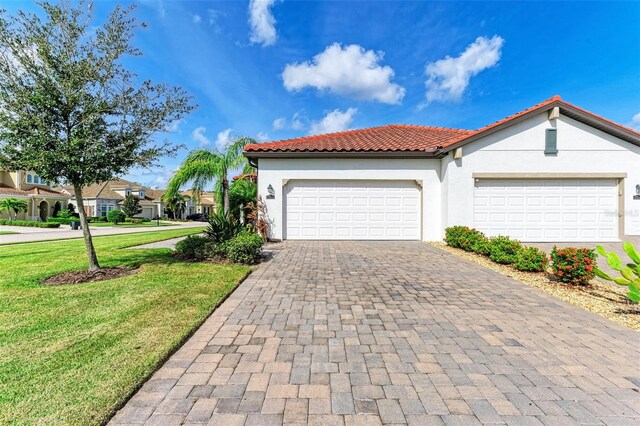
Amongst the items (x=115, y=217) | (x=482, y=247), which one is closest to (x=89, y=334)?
(x=482, y=247)

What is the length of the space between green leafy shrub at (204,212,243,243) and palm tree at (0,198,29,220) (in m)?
30.9

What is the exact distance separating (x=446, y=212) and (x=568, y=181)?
474 centimetres

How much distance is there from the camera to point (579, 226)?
33.6 feet

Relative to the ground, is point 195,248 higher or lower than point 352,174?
lower

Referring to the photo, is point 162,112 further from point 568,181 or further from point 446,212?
point 568,181

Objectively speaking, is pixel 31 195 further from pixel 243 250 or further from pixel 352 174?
pixel 352 174

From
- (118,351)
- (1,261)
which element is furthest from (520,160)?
(1,261)

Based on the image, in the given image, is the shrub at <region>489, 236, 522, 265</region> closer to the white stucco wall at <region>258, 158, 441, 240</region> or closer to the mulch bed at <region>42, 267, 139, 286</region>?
the white stucco wall at <region>258, 158, 441, 240</region>

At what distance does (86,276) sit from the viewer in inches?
223

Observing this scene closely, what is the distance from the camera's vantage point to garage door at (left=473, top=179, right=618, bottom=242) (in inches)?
401

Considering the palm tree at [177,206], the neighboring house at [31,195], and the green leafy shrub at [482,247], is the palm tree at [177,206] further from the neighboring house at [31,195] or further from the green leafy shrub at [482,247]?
the green leafy shrub at [482,247]

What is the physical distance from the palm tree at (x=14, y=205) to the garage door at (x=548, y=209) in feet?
125

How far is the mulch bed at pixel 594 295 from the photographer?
13.1 feet

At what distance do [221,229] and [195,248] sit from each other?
86cm
